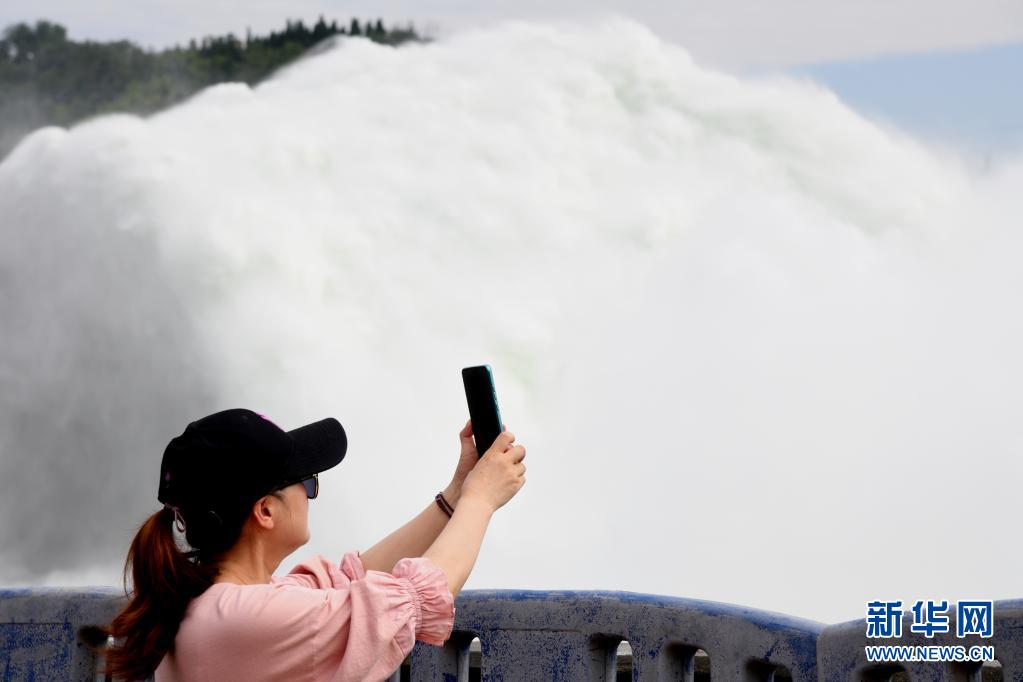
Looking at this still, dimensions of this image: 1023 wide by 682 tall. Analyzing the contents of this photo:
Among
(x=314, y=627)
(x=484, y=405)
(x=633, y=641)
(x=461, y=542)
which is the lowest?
(x=633, y=641)

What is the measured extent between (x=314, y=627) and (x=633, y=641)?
1.38m

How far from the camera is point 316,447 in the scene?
2.04 m

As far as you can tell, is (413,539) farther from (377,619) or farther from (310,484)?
(377,619)

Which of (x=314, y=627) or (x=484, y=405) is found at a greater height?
(x=484, y=405)

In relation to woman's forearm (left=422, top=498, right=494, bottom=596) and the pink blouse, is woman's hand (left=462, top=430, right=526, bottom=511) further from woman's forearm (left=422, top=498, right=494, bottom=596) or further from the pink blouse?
the pink blouse

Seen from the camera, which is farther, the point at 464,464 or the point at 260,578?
the point at 464,464

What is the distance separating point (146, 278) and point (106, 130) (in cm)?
233

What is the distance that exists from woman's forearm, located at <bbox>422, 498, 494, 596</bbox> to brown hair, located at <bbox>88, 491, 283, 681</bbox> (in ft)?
0.91

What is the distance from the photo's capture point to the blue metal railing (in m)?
2.78

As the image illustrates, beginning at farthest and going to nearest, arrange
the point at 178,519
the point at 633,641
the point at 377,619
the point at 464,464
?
the point at 633,641 → the point at 464,464 → the point at 178,519 → the point at 377,619

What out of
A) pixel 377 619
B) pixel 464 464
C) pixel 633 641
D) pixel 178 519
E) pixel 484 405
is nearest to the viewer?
pixel 377 619

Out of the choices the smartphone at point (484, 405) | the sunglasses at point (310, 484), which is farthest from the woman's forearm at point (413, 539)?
the sunglasses at point (310, 484)

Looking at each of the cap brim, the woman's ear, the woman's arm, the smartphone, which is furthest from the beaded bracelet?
the woman's ear

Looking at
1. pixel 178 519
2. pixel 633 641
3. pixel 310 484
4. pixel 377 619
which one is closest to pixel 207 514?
pixel 178 519
